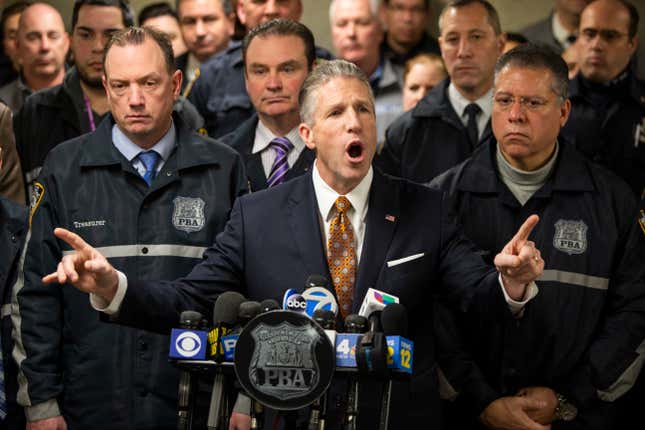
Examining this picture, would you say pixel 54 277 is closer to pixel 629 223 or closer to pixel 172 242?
pixel 172 242

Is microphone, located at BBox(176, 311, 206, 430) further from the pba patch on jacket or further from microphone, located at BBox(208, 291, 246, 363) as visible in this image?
the pba patch on jacket

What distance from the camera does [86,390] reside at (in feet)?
14.9

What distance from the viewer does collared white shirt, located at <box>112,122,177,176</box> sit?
482 cm

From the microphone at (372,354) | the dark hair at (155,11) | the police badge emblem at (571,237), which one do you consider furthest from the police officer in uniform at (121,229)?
the dark hair at (155,11)

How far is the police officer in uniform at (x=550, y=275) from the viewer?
471 cm

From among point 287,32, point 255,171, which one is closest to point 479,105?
point 287,32

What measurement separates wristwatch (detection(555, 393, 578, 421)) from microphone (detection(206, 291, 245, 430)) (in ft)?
5.74

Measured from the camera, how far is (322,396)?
335cm

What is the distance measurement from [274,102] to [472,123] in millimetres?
1013

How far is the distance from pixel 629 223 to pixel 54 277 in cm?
236

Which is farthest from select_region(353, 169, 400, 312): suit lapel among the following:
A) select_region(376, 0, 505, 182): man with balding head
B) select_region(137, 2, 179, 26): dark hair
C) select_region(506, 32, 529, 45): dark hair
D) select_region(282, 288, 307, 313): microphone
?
select_region(137, 2, 179, 26): dark hair

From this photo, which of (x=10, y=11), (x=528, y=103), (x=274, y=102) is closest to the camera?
(x=528, y=103)

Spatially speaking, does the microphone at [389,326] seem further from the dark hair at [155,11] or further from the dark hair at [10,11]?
the dark hair at [10,11]

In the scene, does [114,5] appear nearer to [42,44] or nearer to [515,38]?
[42,44]
